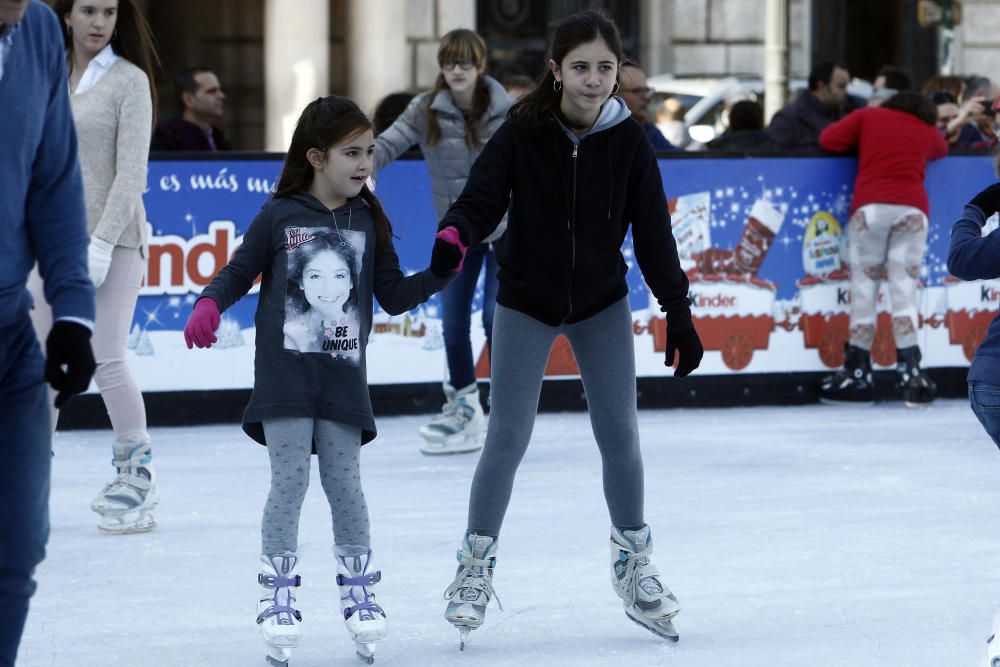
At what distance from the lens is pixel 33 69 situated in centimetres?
279

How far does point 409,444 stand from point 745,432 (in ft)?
5.10

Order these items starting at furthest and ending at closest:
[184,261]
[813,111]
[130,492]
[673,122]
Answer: [673,122] → [813,111] → [184,261] → [130,492]

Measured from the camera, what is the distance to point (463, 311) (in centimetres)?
698

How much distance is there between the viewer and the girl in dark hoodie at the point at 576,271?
13.1 ft

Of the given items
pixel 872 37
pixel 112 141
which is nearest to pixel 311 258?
pixel 112 141

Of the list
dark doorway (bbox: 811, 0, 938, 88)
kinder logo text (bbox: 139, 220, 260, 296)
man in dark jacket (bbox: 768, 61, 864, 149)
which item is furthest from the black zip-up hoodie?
dark doorway (bbox: 811, 0, 938, 88)

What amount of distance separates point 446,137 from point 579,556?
232 centimetres

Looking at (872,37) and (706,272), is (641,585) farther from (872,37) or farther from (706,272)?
(872,37)

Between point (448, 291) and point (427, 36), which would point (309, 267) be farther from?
point (427, 36)

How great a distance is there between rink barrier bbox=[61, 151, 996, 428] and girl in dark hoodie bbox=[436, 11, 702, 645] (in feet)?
12.7

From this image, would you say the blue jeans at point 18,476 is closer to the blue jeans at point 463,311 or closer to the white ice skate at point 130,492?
the white ice skate at point 130,492

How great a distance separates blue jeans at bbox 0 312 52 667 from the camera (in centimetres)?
281

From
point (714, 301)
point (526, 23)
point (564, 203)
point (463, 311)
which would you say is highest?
point (526, 23)

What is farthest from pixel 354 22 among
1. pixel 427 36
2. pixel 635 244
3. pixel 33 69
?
pixel 33 69
